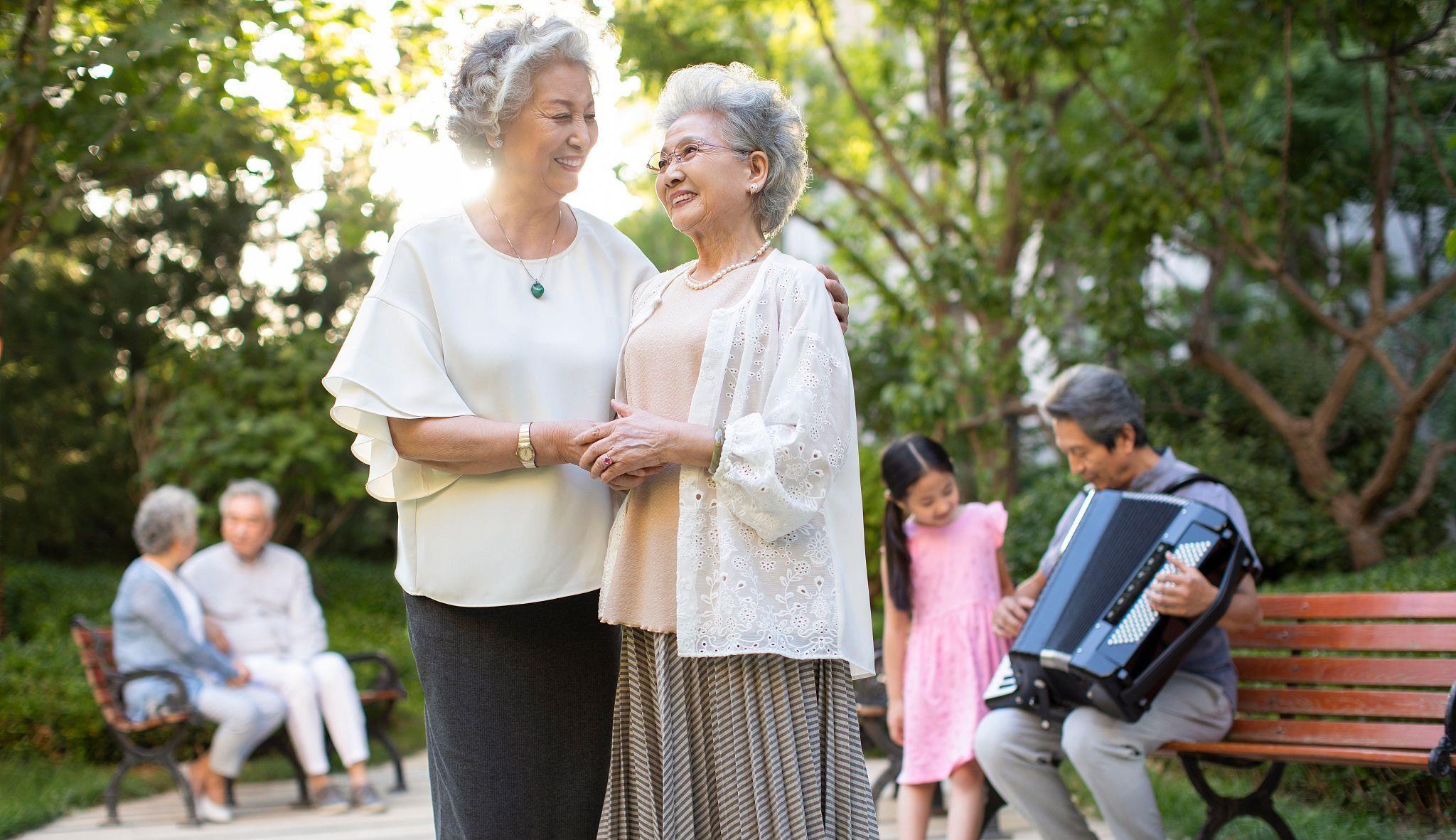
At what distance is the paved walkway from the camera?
4.81 meters

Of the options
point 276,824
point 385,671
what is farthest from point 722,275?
point 385,671

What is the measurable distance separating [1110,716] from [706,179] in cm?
194

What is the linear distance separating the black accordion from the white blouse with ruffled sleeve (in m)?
1.57

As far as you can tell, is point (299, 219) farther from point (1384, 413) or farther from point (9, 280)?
point (1384, 413)

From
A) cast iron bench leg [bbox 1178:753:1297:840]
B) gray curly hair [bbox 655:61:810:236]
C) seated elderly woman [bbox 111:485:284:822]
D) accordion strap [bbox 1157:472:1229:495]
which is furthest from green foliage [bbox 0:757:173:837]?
accordion strap [bbox 1157:472:1229:495]

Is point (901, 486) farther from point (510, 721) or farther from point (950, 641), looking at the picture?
point (510, 721)

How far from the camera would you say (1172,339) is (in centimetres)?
795

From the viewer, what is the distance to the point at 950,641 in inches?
162

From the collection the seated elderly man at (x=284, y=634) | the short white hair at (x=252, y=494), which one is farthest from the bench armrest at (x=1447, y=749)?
the short white hair at (x=252, y=494)

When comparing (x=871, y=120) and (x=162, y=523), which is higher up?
(x=871, y=120)

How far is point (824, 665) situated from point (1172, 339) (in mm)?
6309

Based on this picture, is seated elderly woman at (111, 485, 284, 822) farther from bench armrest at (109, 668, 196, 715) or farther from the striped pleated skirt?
the striped pleated skirt

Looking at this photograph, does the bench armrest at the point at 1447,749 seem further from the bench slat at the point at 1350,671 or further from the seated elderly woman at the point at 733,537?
the seated elderly woman at the point at 733,537

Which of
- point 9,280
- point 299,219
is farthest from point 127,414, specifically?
point 299,219
